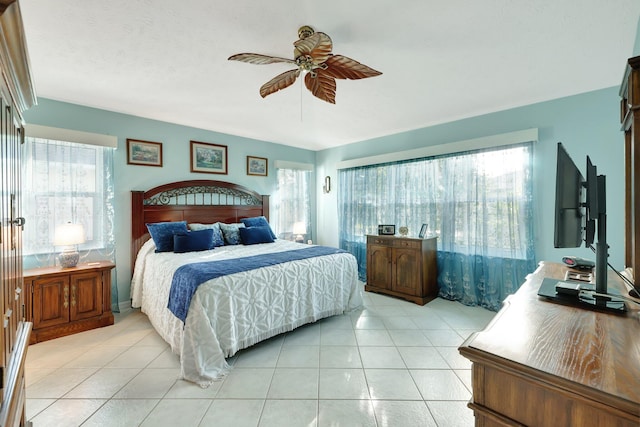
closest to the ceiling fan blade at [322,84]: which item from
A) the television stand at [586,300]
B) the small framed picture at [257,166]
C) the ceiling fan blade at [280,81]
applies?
the ceiling fan blade at [280,81]

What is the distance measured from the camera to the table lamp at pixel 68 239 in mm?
2826

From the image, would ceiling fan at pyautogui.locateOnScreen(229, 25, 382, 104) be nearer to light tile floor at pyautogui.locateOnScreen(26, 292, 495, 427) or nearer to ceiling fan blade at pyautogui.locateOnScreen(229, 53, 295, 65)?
ceiling fan blade at pyautogui.locateOnScreen(229, 53, 295, 65)

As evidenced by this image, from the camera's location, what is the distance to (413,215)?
414cm

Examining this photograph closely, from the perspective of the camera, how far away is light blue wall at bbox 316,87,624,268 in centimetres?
270

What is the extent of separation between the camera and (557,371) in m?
0.67

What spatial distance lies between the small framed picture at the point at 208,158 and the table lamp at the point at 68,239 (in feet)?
5.14

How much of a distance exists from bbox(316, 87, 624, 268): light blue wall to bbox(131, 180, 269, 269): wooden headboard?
299cm

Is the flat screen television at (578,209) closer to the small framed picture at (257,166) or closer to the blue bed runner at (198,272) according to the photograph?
the blue bed runner at (198,272)

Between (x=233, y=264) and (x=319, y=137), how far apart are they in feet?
9.42

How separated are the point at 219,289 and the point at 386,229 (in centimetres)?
271

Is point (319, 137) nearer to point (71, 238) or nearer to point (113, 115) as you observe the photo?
point (113, 115)

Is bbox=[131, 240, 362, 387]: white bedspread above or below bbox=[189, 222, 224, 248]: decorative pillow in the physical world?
below

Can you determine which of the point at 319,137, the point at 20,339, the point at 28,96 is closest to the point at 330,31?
the point at 28,96

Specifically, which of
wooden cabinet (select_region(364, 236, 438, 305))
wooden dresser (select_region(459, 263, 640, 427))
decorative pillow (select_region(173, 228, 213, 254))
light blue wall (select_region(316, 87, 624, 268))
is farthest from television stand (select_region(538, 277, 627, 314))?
decorative pillow (select_region(173, 228, 213, 254))
